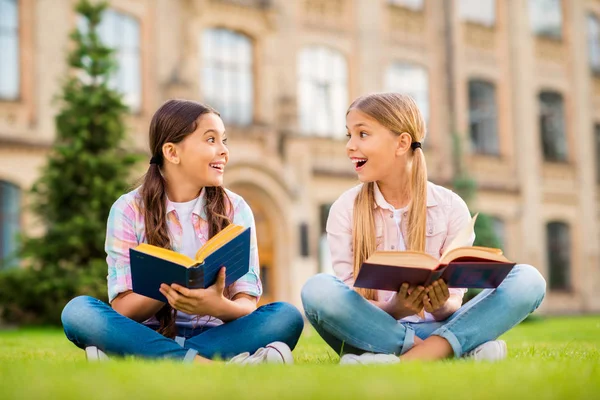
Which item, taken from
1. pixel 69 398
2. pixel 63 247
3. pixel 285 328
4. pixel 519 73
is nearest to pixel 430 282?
pixel 285 328

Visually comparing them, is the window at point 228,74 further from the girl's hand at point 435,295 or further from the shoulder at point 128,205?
the girl's hand at point 435,295

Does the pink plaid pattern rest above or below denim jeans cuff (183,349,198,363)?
above

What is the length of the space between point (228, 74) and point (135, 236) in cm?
1315

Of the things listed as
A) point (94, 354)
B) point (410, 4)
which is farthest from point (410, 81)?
point (94, 354)

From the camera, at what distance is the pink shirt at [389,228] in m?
4.07

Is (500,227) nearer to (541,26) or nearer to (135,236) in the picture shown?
(541,26)

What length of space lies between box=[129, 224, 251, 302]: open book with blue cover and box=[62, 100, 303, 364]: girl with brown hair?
0.05 metres

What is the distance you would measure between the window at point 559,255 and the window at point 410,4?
6.90 m

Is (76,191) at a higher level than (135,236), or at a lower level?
higher

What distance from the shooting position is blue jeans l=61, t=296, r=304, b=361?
12.0 ft

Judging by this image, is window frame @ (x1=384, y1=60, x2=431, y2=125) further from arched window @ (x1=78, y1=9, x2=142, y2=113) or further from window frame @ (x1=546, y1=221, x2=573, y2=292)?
arched window @ (x1=78, y1=9, x2=142, y2=113)

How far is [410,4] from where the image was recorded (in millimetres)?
19812

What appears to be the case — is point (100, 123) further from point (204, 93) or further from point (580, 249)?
point (580, 249)

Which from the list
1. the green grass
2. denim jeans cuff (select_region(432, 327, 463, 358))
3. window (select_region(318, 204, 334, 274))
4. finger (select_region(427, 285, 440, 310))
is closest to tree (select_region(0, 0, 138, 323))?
window (select_region(318, 204, 334, 274))
